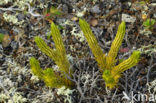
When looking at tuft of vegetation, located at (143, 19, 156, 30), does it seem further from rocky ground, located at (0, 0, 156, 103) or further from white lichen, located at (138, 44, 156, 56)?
white lichen, located at (138, 44, 156, 56)

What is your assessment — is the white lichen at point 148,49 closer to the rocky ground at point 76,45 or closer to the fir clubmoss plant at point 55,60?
the rocky ground at point 76,45

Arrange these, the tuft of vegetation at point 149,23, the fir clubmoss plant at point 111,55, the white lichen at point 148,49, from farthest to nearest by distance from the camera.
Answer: the tuft of vegetation at point 149,23
the white lichen at point 148,49
the fir clubmoss plant at point 111,55

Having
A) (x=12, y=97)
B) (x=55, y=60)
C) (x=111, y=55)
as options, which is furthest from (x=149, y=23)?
(x=12, y=97)

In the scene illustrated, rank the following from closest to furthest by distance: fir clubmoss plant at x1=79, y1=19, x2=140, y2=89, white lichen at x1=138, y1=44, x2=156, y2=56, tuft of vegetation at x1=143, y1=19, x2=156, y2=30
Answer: fir clubmoss plant at x1=79, y1=19, x2=140, y2=89 < white lichen at x1=138, y1=44, x2=156, y2=56 < tuft of vegetation at x1=143, y1=19, x2=156, y2=30

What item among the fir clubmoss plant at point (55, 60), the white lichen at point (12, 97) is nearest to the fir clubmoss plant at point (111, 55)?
the fir clubmoss plant at point (55, 60)

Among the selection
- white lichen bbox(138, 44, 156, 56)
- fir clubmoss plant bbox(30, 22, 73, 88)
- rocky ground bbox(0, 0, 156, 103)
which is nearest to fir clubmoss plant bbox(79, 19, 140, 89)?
rocky ground bbox(0, 0, 156, 103)
